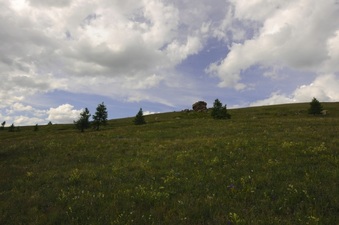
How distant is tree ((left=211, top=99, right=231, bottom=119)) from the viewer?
68562 millimetres

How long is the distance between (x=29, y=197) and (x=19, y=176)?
194 inches

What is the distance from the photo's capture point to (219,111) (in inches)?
2726

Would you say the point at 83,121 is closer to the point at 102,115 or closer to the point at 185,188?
the point at 102,115

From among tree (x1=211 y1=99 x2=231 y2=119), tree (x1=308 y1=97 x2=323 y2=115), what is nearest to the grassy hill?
tree (x1=211 y1=99 x2=231 y2=119)

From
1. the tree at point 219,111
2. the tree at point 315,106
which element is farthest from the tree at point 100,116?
the tree at point 315,106

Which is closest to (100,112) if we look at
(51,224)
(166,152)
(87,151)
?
(87,151)

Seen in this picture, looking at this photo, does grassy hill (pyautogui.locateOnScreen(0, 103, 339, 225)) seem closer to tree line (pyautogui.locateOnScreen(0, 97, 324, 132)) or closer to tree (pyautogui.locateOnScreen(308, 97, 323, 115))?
tree line (pyautogui.locateOnScreen(0, 97, 324, 132))

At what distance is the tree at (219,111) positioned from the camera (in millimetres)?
68562

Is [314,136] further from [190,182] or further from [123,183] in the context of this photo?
[123,183]

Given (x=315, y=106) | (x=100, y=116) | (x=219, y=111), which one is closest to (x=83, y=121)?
(x=100, y=116)

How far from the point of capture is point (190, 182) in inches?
508

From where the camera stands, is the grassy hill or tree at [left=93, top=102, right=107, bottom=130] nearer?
the grassy hill

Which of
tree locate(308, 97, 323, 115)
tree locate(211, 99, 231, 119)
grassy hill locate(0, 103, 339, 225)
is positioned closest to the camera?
grassy hill locate(0, 103, 339, 225)

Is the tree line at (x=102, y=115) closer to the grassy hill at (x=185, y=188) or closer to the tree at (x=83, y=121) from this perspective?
the tree at (x=83, y=121)
